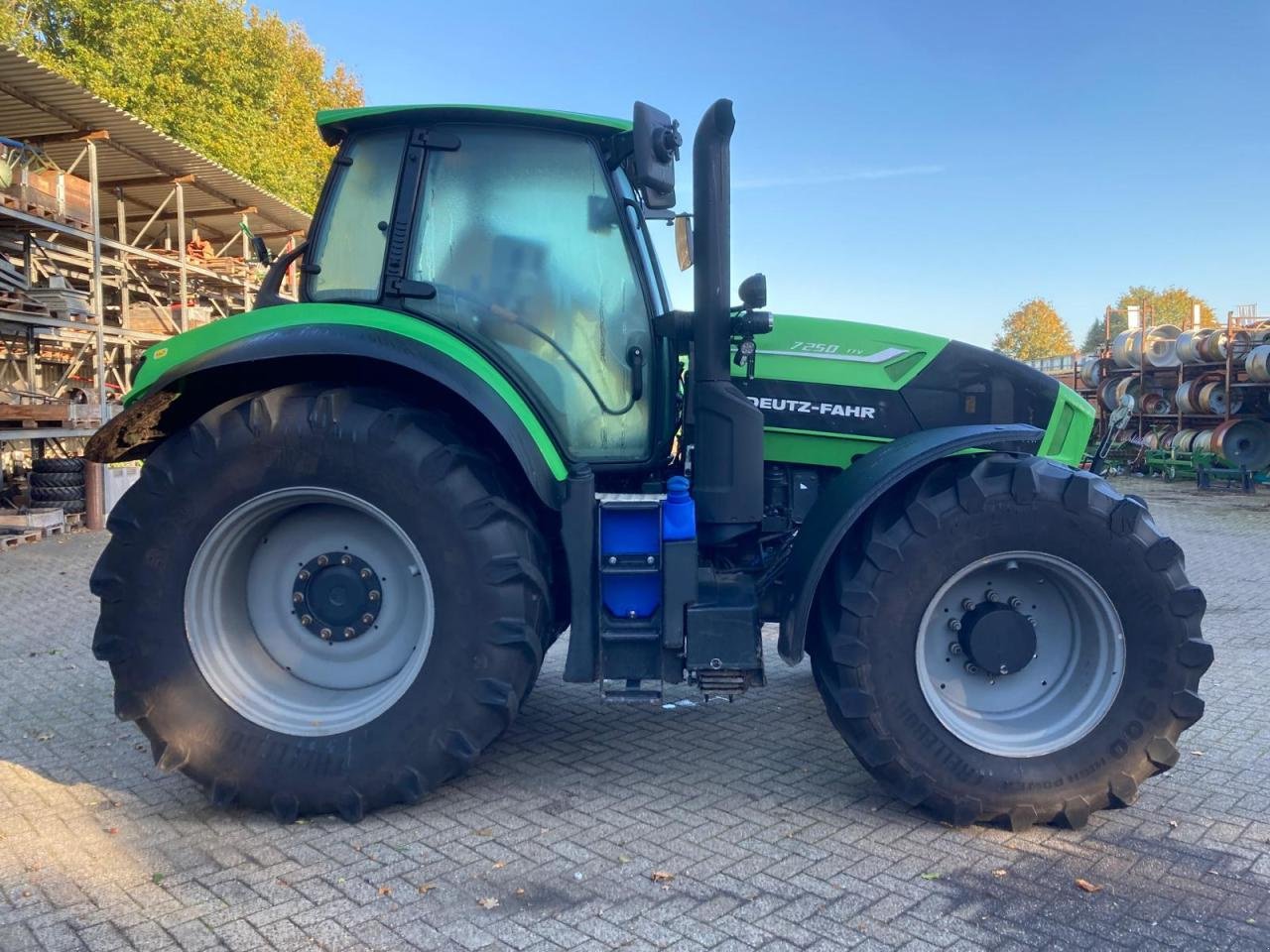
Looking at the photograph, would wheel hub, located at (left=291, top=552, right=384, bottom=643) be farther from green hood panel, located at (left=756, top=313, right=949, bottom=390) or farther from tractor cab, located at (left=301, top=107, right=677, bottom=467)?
green hood panel, located at (left=756, top=313, right=949, bottom=390)

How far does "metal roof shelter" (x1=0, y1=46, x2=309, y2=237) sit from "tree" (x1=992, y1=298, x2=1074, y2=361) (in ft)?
171

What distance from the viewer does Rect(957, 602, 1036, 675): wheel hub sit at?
3559mm

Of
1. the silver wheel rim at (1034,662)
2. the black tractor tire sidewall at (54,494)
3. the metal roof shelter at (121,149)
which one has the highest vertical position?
the metal roof shelter at (121,149)

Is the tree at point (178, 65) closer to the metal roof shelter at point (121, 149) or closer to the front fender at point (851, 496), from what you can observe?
the metal roof shelter at point (121, 149)

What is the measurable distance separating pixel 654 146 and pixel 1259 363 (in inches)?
682

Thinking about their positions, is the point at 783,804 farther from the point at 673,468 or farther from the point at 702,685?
the point at 673,468

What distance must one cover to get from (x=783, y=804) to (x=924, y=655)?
79 cm

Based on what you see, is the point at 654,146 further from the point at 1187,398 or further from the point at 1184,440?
the point at 1187,398

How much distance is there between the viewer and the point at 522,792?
382cm

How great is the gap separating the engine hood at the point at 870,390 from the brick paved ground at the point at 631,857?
1432 mm

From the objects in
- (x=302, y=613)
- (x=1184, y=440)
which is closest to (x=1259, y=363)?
(x=1184, y=440)

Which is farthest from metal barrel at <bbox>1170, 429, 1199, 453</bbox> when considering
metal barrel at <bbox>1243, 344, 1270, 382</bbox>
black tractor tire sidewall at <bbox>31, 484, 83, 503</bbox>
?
black tractor tire sidewall at <bbox>31, 484, 83, 503</bbox>

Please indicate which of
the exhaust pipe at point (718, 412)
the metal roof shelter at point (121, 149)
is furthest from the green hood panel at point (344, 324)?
the metal roof shelter at point (121, 149)

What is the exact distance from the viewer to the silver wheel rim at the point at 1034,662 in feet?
11.4
